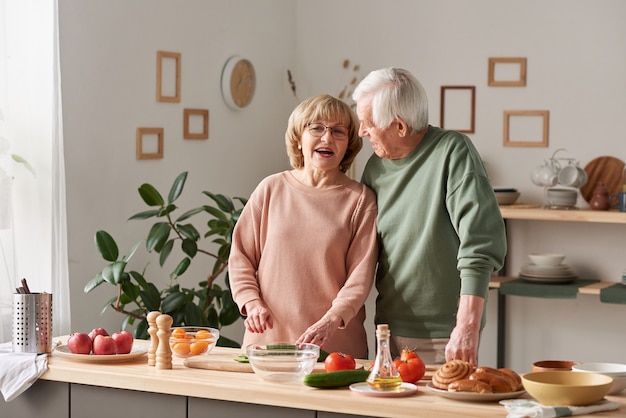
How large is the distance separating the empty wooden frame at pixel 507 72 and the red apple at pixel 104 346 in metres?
3.05

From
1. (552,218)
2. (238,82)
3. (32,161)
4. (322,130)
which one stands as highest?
(238,82)

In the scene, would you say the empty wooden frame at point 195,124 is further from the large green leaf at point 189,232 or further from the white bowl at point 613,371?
the white bowl at point 613,371

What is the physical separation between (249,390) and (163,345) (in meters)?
0.36

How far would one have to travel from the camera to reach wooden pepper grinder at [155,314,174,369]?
2523 millimetres

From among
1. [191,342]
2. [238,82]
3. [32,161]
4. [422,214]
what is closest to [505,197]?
[238,82]

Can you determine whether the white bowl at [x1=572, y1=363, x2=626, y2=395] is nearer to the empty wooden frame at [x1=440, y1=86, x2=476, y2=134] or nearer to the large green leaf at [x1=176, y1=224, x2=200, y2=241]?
the large green leaf at [x1=176, y1=224, x2=200, y2=241]

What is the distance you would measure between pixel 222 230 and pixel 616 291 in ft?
6.10

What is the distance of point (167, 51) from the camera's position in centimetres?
450

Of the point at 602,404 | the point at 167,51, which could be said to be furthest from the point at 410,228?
the point at 167,51

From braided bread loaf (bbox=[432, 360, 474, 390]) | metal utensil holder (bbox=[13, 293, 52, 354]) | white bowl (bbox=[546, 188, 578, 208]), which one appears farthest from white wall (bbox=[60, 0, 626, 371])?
braided bread loaf (bbox=[432, 360, 474, 390])

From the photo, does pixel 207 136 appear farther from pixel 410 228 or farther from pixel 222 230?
pixel 410 228

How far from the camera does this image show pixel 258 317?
9.16 ft

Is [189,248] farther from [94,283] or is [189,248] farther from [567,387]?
[567,387]

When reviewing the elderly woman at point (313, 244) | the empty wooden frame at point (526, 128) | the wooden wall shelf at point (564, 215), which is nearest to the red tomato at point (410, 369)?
the elderly woman at point (313, 244)
